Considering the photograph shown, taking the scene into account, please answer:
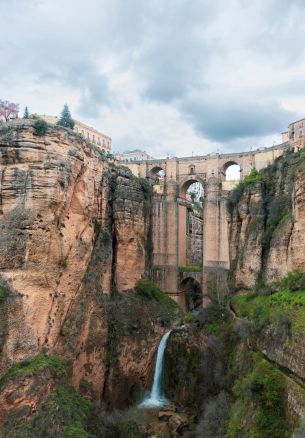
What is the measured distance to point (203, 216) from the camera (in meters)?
26.6

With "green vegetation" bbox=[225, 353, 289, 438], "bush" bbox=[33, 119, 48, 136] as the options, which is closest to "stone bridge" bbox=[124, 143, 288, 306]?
"green vegetation" bbox=[225, 353, 289, 438]

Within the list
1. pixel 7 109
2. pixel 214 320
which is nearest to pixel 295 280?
pixel 214 320

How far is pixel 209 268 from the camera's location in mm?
24484

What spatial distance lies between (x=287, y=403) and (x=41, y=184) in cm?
1157

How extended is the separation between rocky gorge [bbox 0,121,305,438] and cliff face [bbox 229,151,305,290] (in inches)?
3.0

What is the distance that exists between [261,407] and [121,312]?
414 inches

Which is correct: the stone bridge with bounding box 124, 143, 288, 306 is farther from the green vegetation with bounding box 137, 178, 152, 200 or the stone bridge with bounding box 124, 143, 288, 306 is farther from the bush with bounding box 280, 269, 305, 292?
the bush with bounding box 280, 269, 305, 292

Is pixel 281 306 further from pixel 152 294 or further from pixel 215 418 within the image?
pixel 152 294

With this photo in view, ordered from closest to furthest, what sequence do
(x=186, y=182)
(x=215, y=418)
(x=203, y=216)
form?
(x=215, y=418) → (x=203, y=216) → (x=186, y=182)

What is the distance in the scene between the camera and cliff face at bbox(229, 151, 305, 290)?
1647 centimetres

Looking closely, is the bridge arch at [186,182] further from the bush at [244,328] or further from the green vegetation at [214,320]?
the bush at [244,328]

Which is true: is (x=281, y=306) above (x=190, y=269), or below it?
below

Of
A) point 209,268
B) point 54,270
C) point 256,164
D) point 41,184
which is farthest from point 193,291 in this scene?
point 41,184

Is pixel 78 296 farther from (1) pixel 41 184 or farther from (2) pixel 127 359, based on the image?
(1) pixel 41 184
